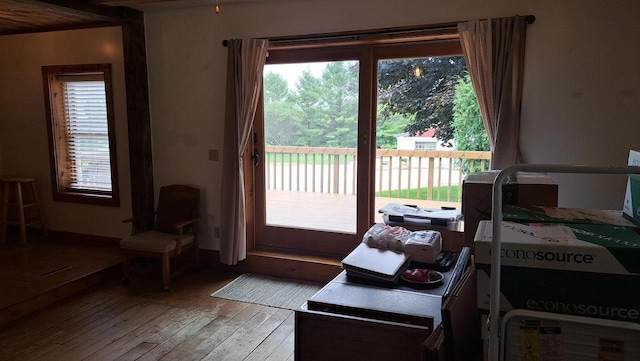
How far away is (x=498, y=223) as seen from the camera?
1087 millimetres

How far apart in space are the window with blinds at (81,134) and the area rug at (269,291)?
1.74 m

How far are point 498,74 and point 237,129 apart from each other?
216 centimetres

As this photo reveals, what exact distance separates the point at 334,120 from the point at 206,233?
5.48 ft

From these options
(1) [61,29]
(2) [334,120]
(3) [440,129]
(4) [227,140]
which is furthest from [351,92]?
(1) [61,29]

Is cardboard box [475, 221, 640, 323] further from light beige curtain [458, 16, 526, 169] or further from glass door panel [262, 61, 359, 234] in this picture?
glass door panel [262, 61, 359, 234]

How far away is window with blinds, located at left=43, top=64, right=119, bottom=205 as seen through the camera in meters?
4.41

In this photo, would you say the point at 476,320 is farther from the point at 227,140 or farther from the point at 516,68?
the point at 227,140

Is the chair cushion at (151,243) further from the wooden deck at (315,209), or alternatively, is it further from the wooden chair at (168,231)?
the wooden deck at (315,209)

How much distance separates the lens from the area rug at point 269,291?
3.42 meters

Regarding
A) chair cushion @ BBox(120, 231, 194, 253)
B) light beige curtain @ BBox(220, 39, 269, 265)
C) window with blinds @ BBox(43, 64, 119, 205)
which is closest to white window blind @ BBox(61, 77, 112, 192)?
window with blinds @ BBox(43, 64, 119, 205)

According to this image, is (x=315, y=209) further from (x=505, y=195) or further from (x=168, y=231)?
(x=505, y=195)

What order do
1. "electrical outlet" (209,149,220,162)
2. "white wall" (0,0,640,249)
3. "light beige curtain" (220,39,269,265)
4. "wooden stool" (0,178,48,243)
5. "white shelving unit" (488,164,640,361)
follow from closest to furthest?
"white shelving unit" (488,164,640,361)
"white wall" (0,0,640,249)
"light beige curtain" (220,39,269,265)
"electrical outlet" (209,149,220,162)
"wooden stool" (0,178,48,243)

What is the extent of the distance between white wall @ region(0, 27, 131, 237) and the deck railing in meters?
1.67

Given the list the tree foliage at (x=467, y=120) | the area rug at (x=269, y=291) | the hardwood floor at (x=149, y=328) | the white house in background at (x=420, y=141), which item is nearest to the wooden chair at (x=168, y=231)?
the hardwood floor at (x=149, y=328)
